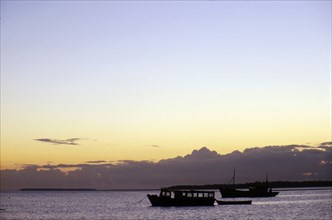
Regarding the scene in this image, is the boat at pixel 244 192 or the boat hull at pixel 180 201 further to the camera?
the boat at pixel 244 192

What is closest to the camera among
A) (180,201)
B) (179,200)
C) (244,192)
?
(179,200)

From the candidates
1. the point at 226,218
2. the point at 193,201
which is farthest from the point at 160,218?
the point at 193,201

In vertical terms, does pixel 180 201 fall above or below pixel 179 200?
below

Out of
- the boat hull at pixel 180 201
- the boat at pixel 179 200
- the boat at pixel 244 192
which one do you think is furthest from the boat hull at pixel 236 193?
the boat at pixel 179 200

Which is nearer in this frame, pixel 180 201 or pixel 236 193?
pixel 180 201

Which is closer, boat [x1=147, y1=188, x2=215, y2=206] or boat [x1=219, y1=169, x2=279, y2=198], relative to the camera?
boat [x1=147, y1=188, x2=215, y2=206]

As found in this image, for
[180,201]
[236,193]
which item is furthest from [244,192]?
[180,201]

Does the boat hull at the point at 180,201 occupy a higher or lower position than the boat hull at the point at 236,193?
lower

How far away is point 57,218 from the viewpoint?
8044cm

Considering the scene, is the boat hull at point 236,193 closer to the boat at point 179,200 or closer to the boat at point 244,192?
the boat at point 244,192

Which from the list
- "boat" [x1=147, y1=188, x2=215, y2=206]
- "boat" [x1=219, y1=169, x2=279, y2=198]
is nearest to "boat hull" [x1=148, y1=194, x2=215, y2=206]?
"boat" [x1=147, y1=188, x2=215, y2=206]

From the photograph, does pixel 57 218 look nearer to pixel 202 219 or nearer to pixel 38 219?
pixel 38 219

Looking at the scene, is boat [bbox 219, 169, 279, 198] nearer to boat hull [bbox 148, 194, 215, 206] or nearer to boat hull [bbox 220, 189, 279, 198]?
boat hull [bbox 220, 189, 279, 198]

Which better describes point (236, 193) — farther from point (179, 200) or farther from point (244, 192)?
point (179, 200)
